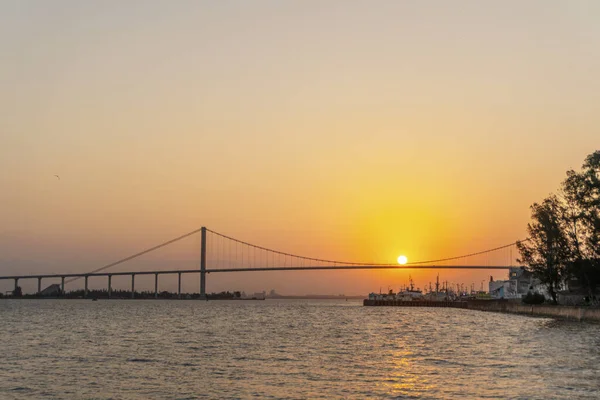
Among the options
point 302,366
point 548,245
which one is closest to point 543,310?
point 548,245

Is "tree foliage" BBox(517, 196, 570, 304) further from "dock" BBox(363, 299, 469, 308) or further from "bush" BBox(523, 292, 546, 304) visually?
"dock" BBox(363, 299, 469, 308)

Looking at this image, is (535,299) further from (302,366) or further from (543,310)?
(302,366)

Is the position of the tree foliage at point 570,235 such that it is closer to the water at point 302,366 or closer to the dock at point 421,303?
the water at point 302,366

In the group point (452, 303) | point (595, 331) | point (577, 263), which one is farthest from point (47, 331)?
point (452, 303)

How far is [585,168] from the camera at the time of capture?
7219 cm

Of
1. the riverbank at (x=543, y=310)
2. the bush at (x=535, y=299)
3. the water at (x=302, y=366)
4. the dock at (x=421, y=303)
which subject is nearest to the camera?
the water at (x=302, y=366)

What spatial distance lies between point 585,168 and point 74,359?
5367 cm

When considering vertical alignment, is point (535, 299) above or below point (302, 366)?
above

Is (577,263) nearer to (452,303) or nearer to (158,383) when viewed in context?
(158,383)

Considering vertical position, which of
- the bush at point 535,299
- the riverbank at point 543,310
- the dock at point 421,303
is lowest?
the dock at point 421,303

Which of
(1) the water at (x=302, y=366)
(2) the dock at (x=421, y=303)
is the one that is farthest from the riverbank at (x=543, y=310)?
(1) the water at (x=302, y=366)

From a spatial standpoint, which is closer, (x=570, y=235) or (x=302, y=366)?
(x=302, y=366)

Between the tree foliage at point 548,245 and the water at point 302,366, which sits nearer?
the water at point 302,366

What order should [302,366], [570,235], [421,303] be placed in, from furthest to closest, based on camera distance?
[421,303] < [570,235] < [302,366]
